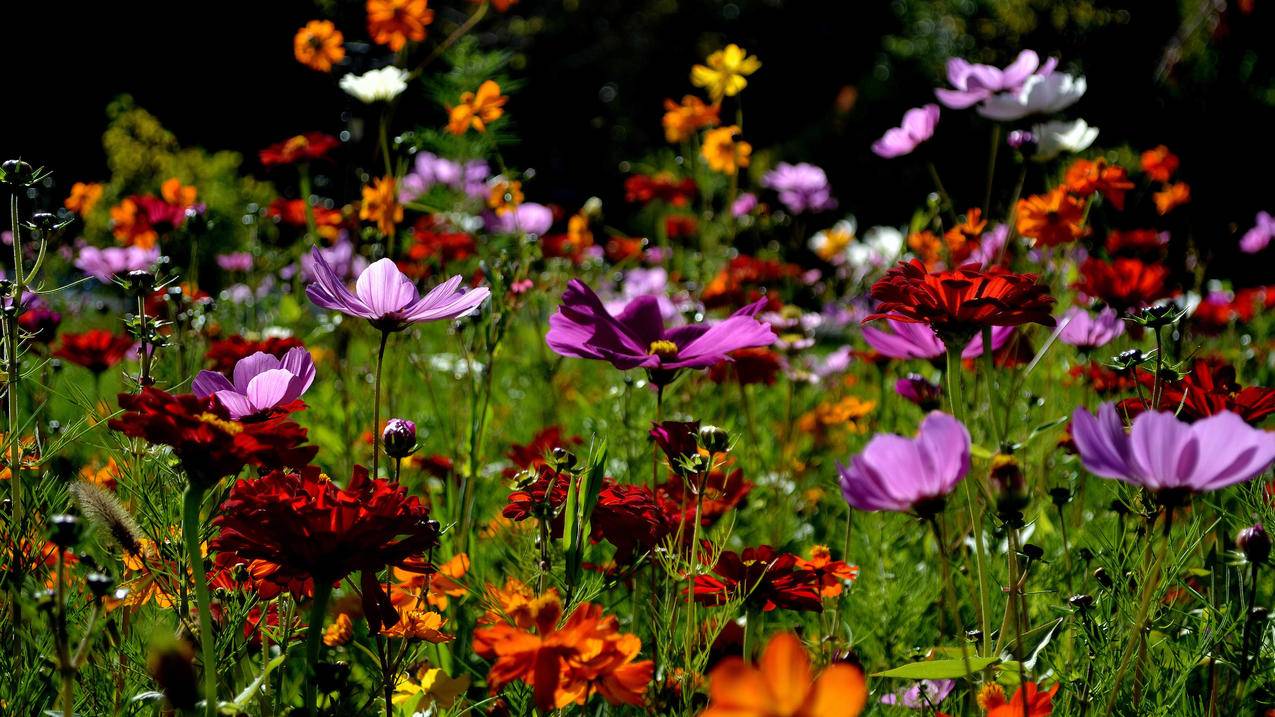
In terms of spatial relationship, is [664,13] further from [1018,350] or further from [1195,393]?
[1195,393]

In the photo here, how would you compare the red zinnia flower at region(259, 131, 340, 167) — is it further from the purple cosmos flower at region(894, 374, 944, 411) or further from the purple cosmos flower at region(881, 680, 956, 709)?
the purple cosmos flower at region(881, 680, 956, 709)

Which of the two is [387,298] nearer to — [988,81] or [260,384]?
[260,384]

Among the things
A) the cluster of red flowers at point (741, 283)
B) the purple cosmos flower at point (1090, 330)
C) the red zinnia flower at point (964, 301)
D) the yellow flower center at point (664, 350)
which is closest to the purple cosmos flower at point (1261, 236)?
the cluster of red flowers at point (741, 283)

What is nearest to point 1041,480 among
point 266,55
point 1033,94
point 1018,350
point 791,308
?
point 1018,350

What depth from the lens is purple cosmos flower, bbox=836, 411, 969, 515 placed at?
0.54 m

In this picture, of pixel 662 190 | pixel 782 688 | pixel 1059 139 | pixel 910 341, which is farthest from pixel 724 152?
pixel 782 688

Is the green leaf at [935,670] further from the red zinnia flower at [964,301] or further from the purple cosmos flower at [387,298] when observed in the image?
the purple cosmos flower at [387,298]

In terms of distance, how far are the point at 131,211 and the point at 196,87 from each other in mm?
6838

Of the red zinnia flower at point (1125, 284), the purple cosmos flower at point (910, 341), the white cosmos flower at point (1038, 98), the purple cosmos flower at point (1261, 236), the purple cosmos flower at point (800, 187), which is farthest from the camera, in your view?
the purple cosmos flower at point (800, 187)

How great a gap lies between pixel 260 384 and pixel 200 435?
0.11m

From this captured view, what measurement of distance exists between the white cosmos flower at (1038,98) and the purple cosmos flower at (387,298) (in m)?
0.92

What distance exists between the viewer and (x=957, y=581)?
1294 mm

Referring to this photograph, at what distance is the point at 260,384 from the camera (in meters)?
0.70

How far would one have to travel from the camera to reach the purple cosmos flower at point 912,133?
5.44 ft
